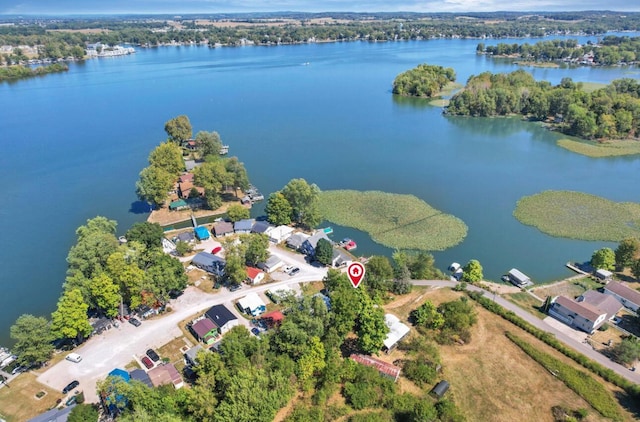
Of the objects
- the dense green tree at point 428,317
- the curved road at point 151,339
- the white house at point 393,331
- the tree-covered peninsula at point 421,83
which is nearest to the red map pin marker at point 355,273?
the white house at point 393,331

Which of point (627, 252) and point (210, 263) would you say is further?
point (210, 263)

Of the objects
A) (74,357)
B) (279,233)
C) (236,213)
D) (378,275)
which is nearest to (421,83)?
(236,213)

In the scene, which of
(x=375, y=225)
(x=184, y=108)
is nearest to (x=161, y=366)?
(x=375, y=225)

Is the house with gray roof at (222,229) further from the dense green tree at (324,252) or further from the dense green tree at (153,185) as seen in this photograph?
the dense green tree at (324,252)

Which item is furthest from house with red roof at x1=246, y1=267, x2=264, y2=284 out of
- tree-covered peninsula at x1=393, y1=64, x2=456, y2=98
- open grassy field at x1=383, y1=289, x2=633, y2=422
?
tree-covered peninsula at x1=393, y1=64, x2=456, y2=98

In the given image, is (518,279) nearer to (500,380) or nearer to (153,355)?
(500,380)

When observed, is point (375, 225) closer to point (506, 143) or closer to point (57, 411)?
point (57, 411)

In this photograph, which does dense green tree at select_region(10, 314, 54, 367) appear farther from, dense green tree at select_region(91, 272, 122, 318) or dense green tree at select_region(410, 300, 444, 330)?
dense green tree at select_region(410, 300, 444, 330)
